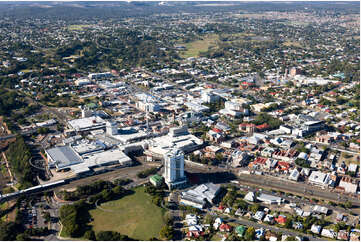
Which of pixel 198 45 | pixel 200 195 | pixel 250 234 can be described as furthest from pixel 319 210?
pixel 198 45

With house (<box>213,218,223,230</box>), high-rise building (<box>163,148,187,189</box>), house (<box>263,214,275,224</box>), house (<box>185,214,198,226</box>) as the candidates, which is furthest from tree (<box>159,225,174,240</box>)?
house (<box>263,214,275,224</box>)

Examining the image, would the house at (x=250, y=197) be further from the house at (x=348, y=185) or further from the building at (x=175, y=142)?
the building at (x=175, y=142)

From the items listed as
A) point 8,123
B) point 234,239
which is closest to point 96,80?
point 8,123

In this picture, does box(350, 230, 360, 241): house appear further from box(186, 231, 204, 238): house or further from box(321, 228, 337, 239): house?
box(186, 231, 204, 238): house

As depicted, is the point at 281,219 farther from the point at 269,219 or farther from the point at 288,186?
the point at 288,186

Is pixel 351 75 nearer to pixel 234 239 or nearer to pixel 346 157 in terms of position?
pixel 346 157
